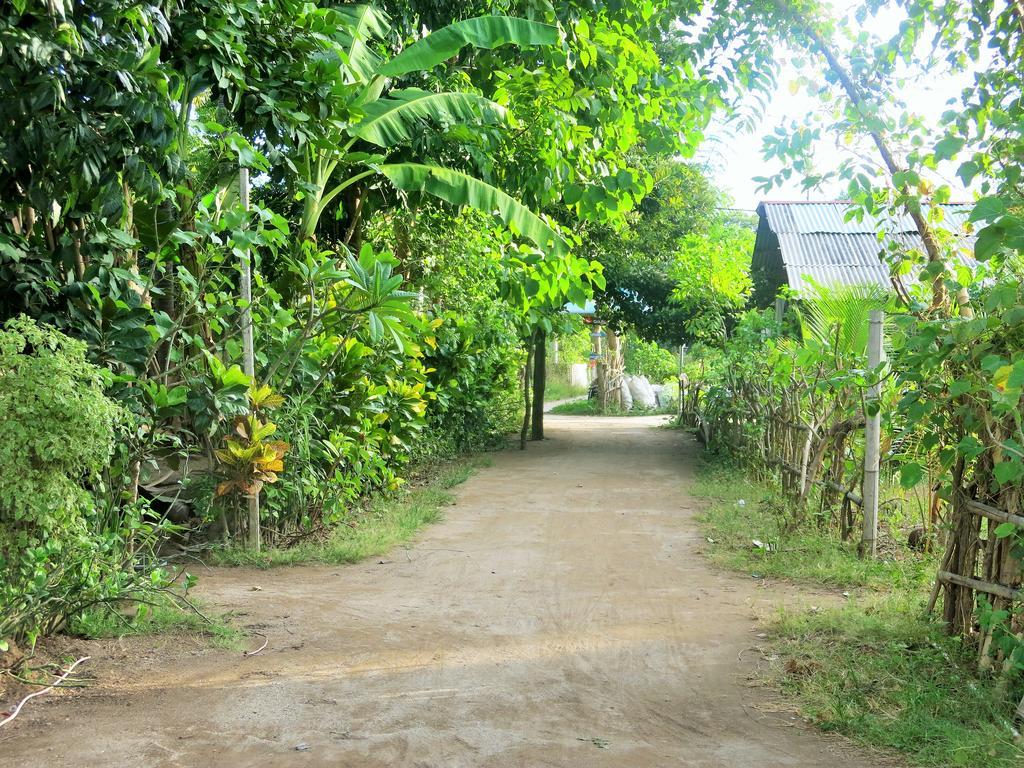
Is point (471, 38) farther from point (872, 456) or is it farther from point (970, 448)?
point (970, 448)

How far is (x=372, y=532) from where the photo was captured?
7875 mm

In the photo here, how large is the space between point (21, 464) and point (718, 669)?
3.54 meters

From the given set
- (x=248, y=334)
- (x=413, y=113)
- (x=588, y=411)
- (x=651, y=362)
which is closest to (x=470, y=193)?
(x=413, y=113)

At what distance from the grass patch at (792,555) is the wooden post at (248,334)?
377 cm

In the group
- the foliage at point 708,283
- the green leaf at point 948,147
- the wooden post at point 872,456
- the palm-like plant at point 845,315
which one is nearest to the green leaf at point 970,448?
the green leaf at point 948,147

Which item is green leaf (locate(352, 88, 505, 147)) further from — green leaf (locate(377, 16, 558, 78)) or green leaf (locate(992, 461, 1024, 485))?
green leaf (locate(992, 461, 1024, 485))

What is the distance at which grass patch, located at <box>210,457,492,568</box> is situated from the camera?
270 inches

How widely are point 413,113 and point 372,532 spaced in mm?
3755

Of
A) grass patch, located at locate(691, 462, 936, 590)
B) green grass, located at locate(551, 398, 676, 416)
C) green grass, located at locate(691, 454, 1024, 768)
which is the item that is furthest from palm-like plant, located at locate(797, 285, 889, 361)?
green grass, located at locate(551, 398, 676, 416)

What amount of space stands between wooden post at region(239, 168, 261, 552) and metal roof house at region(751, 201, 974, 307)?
29.9ft

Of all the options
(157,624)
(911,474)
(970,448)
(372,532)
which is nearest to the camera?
(970,448)

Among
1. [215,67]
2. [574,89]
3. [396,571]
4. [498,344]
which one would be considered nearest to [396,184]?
[574,89]

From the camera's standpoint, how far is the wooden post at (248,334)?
21.0 ft

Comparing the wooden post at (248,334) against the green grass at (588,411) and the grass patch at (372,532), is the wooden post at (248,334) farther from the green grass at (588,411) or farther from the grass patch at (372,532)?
the green grass at (588,411)
